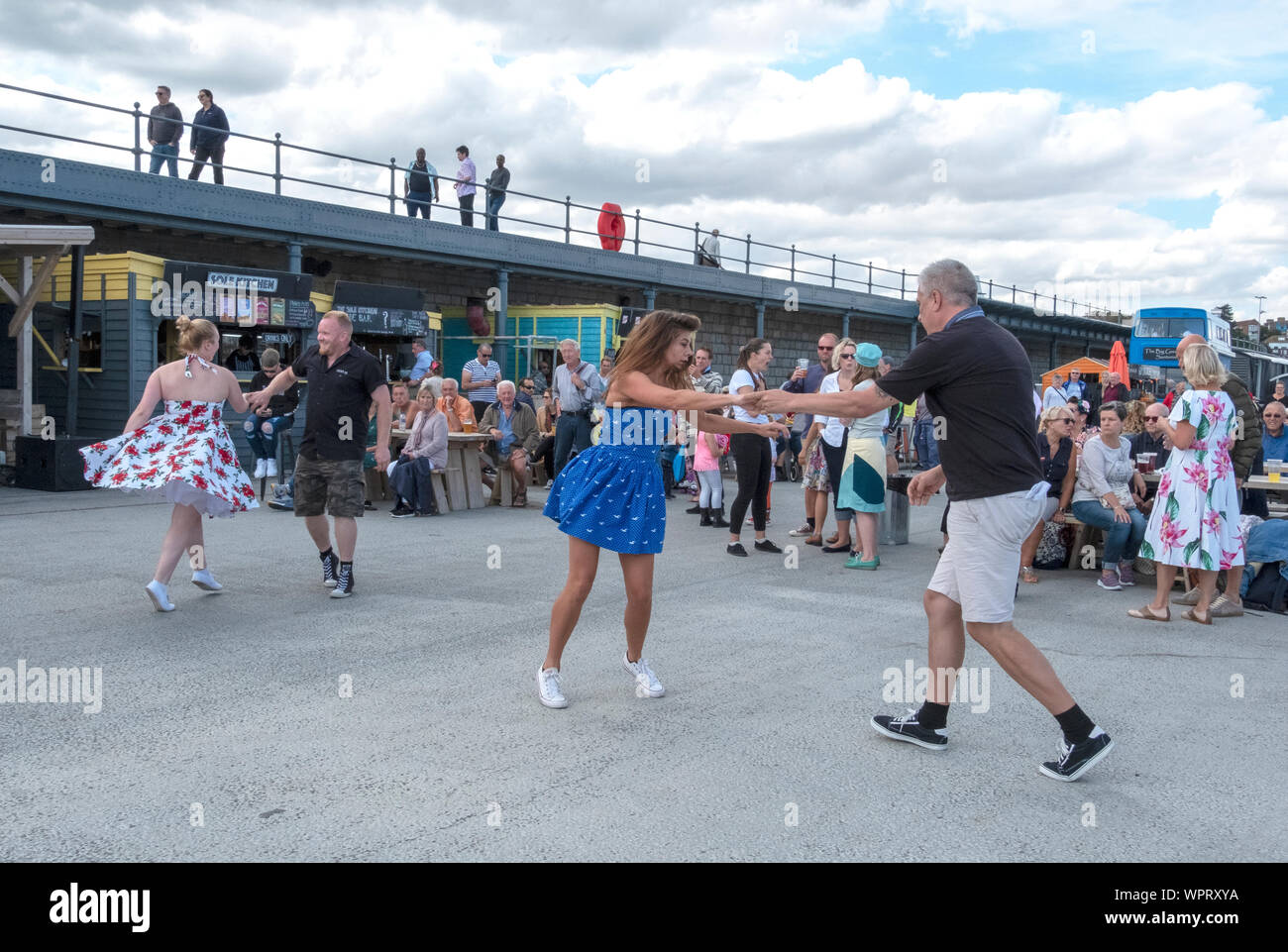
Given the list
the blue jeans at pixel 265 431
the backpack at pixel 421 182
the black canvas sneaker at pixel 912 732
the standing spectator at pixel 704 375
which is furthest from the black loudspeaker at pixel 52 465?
the black canvas sneaker at pixel 912 732

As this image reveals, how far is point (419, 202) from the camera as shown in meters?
19.1

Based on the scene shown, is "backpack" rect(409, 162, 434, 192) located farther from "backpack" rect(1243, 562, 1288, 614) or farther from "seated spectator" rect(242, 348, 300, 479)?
"backpack" rect(1243, 562, 1288, 614)

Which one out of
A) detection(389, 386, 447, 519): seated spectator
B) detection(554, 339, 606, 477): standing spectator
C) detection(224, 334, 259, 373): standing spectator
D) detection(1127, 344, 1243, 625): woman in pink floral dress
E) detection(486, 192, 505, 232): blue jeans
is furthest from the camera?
detection(486, 192, 505, 232): blue jeans

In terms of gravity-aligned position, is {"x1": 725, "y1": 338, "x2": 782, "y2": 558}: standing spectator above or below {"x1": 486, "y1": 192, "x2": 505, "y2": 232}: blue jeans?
below

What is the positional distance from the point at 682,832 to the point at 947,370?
6.38ft

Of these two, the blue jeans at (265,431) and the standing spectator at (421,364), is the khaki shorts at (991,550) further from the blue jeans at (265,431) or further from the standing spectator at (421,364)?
the standing spectator at (421,364)

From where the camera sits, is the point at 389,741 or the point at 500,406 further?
the point at 500,406

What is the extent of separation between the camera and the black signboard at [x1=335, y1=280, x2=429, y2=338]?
57.3 feet

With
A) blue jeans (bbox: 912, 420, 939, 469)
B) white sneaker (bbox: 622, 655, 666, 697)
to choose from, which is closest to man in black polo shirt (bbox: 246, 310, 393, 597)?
white sneaker (bbox: 622, 655, 666, 697)

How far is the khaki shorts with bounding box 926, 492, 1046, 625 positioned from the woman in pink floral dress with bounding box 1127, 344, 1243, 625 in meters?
3.40

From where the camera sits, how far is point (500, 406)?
13.4m
